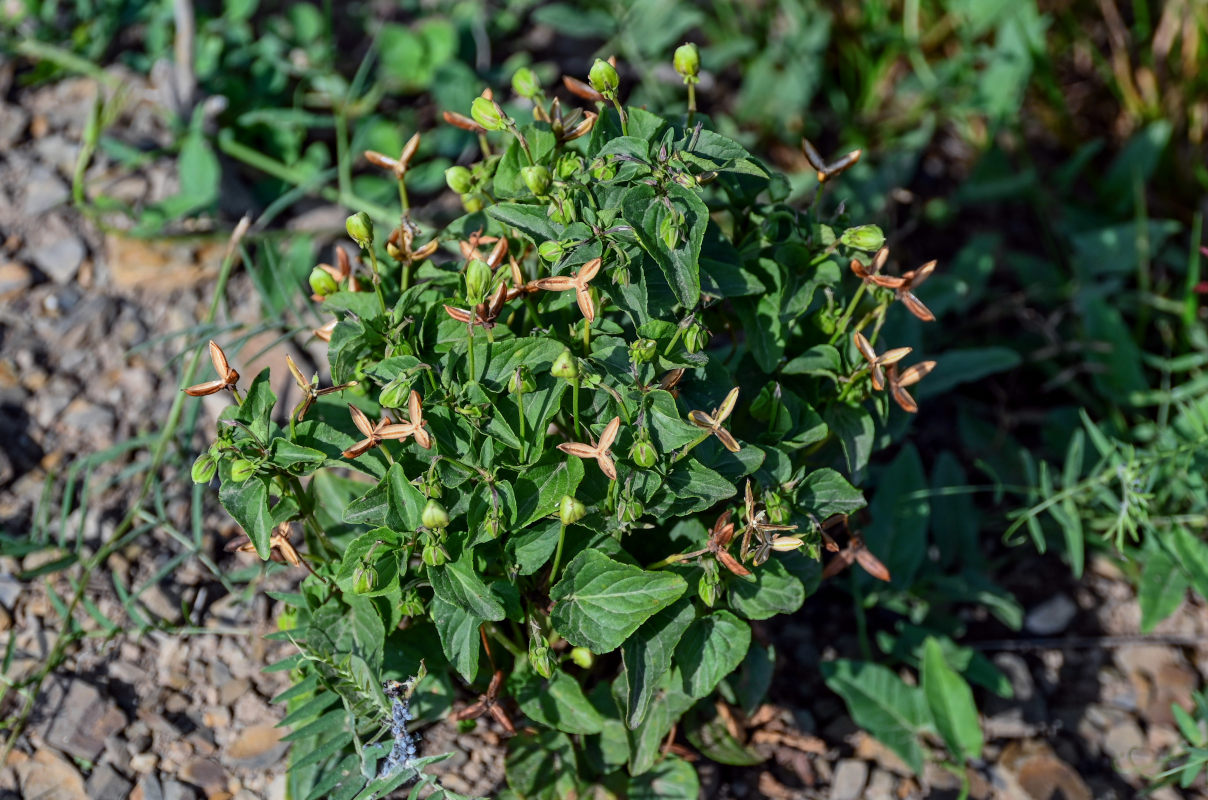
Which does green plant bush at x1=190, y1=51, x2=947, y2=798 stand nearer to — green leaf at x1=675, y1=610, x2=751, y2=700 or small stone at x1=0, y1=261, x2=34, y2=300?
green leaf at x1=675, y1=610, x2=751, y2=700

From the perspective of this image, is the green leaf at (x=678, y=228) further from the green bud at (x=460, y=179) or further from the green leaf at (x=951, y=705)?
the green leaf at (x=951, y=705)

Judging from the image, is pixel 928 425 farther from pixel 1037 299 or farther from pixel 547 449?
pixel 547 449

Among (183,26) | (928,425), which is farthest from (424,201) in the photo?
(928,425)

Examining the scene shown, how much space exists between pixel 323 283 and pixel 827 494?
3.17 feet

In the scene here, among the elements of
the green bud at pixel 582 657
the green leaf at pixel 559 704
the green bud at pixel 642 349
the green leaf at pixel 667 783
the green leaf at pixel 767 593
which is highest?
the green bud at pixel 642 349

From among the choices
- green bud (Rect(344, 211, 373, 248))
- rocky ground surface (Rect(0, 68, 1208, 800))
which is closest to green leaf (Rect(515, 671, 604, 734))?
rocky ground surface (Rect(0, 68, 1208, 800))

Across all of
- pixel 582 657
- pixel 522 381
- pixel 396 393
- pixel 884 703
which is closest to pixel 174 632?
pixel 582 657

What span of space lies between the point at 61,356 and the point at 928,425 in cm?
238

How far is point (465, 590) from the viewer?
5.38 ft

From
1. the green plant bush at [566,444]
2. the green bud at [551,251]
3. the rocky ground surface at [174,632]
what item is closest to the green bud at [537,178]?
the green plant bush at [566,444]

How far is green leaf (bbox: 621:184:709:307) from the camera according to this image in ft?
5.22

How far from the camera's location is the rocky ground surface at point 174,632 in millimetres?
2176

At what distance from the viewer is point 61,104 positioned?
3256mm

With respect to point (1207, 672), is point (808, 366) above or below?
above
